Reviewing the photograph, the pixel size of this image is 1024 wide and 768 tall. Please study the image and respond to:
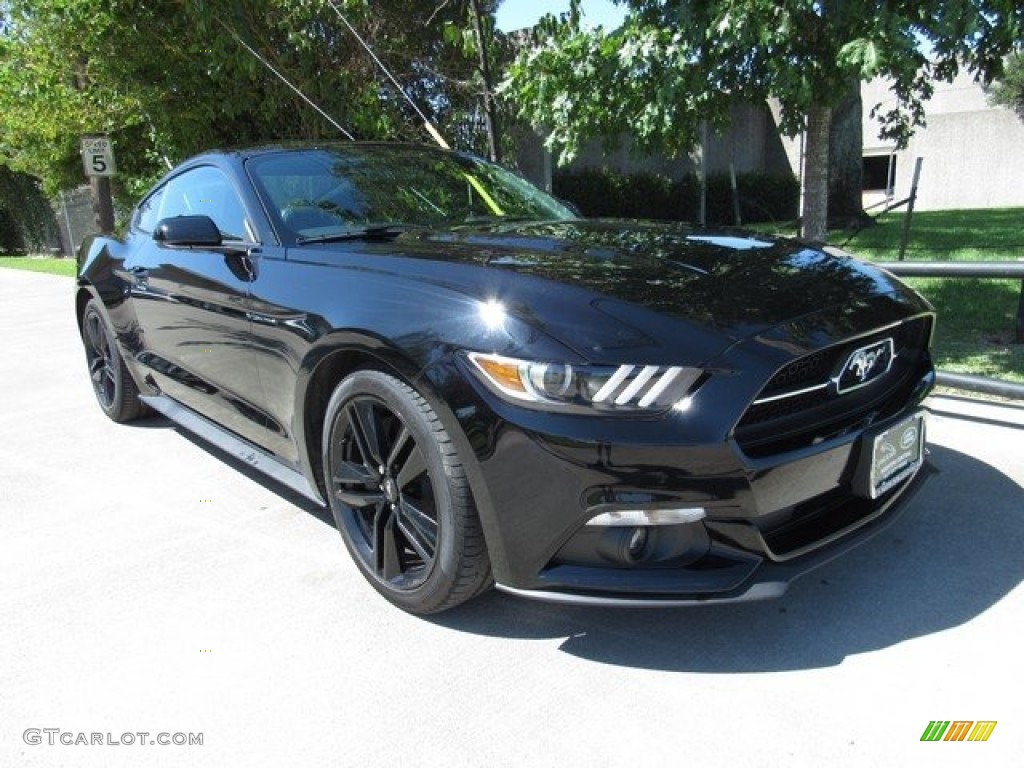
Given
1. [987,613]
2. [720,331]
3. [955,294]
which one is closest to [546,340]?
[720,331]

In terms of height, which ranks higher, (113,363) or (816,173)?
(816,173)

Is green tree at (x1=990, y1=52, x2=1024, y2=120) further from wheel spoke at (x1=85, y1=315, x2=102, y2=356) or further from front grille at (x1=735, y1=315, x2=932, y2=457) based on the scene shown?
wheel spoke at (x1=85, y1=315, x2=102, y2=356)

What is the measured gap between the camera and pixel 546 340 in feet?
7.29

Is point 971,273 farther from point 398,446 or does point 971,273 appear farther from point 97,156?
point 97,156

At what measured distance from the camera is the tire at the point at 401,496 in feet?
7.84

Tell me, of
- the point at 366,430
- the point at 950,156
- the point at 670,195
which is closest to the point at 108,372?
the point at 366,430

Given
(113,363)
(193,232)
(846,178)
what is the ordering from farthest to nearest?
(846,178)
(113,363)
(193,232)

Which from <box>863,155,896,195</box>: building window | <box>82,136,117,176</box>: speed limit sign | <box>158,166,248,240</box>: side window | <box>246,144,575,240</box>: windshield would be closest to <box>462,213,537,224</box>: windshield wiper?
<box>246,144,575,240</box>: windshield

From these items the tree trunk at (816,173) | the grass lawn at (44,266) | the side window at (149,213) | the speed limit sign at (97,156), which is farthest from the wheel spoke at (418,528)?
the grass lawn at (44,266)

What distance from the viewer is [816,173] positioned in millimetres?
6066

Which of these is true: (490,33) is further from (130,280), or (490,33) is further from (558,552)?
(558,552)

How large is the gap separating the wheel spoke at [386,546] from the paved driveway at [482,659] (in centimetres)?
14

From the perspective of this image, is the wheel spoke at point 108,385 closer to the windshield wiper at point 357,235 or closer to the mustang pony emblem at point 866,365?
the windshield wiper at point 357,235

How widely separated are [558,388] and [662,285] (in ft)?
1.78
